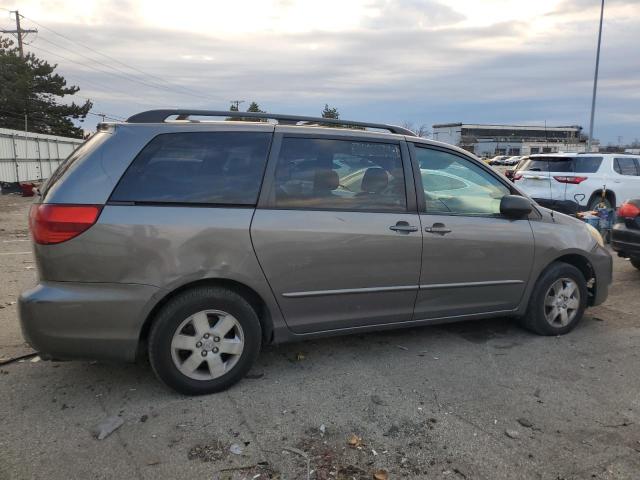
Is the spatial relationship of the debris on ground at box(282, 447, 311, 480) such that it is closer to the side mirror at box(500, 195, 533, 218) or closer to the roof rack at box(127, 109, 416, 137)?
the roof rack at box(127, 109, 416, 137)

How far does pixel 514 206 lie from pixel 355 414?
2177mm

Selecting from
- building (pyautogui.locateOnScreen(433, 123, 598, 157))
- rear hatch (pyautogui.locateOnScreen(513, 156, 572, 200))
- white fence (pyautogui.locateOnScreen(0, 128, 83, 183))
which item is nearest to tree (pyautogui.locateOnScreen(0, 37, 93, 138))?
white fence (pyautogui.locateOnScreen(0, 128, 83, 183))

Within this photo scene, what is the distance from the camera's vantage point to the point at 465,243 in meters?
4.14

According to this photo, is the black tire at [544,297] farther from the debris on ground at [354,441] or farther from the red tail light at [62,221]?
the red tail light at [62,221]

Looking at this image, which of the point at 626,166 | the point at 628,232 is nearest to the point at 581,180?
the point at 626,166

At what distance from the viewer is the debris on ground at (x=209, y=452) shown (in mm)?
2809

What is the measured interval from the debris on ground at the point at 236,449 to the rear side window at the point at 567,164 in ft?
36.5

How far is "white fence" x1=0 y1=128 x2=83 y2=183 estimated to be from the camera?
20.5 m

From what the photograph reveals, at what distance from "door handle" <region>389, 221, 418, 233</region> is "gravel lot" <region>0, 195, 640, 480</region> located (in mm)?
1040

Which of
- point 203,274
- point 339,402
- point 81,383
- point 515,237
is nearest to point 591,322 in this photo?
point 515,237

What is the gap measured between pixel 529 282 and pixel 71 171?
12.1 ft

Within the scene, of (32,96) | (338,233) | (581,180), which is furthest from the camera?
(32,96)

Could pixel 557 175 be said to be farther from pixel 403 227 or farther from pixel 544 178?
pixel 403 227

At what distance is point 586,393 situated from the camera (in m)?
3.64
